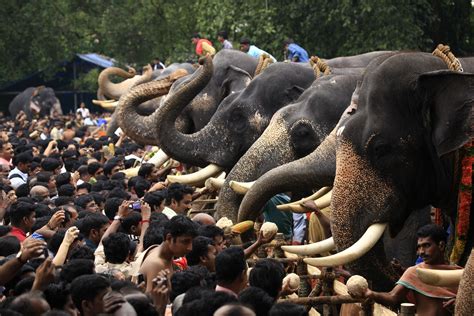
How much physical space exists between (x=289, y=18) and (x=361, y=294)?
15851 millimetres

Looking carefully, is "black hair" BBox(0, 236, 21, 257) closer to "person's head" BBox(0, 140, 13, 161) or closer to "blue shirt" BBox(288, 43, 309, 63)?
"person's head" BBox(0, 140, 13, 161)

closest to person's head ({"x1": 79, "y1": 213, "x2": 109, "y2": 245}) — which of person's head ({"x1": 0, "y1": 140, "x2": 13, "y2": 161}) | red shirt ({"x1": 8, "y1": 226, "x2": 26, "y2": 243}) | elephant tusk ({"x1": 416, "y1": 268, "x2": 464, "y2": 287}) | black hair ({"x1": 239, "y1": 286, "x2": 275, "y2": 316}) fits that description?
red shirt ({"x1": 8, "y1": 226, "x2": 26, "y2": 243})

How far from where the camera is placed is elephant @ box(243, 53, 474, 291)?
31.1 ft

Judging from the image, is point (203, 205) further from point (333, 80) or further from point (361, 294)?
point (361, 294)

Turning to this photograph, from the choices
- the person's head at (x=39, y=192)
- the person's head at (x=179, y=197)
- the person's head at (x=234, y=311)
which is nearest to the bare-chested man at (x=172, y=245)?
the person's head at (x=234, y=311)

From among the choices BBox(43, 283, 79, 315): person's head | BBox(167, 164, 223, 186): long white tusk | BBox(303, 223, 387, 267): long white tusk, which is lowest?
BBox(167, 164, 223, 186): long white tusk

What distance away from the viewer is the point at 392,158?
31.7 feet

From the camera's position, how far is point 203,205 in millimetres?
15055

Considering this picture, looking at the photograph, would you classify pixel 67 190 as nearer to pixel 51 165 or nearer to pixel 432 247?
pixel 51 165

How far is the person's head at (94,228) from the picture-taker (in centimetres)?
1003

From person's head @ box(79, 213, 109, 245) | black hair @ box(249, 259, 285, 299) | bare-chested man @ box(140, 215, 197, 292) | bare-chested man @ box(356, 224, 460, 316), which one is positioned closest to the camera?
black hair @ box(249, 259, 285, 299)

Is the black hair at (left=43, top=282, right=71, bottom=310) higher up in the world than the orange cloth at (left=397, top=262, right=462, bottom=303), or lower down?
higher up

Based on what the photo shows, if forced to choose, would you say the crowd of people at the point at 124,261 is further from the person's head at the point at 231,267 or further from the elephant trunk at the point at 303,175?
the elephant trunk at the point at 303,175

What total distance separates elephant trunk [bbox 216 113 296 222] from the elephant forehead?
2.59m
